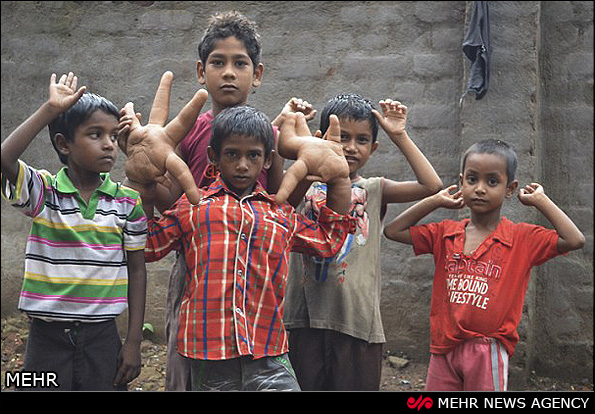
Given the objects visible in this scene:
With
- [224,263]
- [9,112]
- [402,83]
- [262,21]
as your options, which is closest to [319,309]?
[224,263]

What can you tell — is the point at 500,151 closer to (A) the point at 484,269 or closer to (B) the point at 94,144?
(A) the point at 484,269

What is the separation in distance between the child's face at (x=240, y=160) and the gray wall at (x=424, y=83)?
6.63ft

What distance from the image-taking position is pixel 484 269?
2430mm

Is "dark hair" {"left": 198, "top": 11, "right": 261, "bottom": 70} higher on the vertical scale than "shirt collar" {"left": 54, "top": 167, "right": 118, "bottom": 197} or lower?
higher

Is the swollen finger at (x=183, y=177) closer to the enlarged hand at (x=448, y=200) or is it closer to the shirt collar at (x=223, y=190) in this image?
the shirt collar at (x=223, y=190)

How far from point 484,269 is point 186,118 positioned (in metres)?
1.22

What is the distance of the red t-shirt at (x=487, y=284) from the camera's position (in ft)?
Answer: 7.84

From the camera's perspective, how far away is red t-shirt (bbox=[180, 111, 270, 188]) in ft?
7.68

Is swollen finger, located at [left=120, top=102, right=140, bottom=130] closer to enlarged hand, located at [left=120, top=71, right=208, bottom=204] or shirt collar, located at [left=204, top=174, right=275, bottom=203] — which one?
enlarged hand, located at [left=120, top=71, right=208, bottom=204]

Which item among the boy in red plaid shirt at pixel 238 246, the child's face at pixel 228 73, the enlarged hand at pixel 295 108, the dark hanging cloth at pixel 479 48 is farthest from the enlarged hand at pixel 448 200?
the dark hanging cloth at pixel 479 48

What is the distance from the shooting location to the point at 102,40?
4.53 m

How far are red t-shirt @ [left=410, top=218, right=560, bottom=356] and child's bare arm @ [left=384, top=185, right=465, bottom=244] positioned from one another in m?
0.13

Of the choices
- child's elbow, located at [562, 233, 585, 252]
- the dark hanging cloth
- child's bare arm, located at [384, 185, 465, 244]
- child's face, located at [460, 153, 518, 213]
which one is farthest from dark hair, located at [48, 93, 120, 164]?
the dark hanging cloth

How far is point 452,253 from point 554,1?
2.37 m
